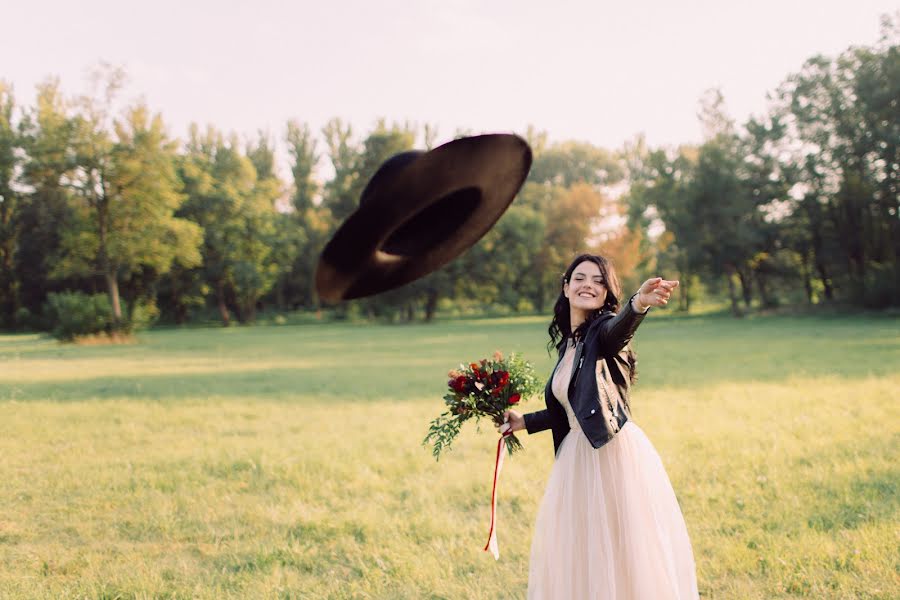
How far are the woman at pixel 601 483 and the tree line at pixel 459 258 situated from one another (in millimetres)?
32308

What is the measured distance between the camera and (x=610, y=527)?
3500mm

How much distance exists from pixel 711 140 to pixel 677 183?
4235mm

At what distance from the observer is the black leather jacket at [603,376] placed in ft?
10.8

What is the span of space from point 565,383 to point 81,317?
38969 millimetres

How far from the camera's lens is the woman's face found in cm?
362

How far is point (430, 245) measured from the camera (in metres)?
3.33

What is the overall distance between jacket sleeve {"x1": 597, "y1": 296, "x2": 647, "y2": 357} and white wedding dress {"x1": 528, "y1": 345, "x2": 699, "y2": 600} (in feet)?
1.04

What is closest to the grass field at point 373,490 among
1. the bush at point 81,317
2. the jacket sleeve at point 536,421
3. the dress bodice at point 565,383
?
the jacket sleeve at point 536,421

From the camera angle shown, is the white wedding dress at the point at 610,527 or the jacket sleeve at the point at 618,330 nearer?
the jacket sleeve at the point at 618,330

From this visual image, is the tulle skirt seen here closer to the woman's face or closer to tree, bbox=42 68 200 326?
the woman's face

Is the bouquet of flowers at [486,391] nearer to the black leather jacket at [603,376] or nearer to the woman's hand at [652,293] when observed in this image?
the black leather jacket at [603,376]

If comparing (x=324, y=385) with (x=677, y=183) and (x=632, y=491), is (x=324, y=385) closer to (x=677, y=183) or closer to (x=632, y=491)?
(x=632, y=491)

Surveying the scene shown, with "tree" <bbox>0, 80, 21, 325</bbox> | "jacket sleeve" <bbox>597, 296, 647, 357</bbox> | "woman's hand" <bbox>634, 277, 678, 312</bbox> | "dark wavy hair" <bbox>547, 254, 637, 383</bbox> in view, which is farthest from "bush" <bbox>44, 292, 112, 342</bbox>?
"woman's hand" <bbox>634, 277, 678, 312</bbox>

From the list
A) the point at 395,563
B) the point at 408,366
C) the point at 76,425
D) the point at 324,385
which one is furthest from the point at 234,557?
the point at 408,366
